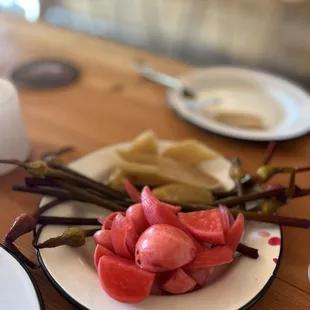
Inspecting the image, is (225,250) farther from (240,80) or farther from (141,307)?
(240,80)

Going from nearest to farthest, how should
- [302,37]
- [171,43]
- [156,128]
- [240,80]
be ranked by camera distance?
1. [156,128]
2. [240,80]
3. [302,37]
4. [171,43]

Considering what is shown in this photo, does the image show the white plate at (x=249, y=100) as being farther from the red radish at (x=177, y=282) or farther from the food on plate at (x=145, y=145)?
the red radish at (x=177, y=282)

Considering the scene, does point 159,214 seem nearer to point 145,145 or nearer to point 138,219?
point 138,219

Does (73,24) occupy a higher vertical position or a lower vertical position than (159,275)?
lower

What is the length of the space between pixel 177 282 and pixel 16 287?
0.16 metres

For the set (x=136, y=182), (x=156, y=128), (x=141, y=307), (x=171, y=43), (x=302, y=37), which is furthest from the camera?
(x=171, y=43)

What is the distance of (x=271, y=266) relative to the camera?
0.50 m

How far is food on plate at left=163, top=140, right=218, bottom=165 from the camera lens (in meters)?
0.70

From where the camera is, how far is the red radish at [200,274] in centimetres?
48

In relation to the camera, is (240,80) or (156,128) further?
(240,80)

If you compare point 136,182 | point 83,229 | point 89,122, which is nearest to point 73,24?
point 89,122

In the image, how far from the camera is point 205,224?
0.51 metres

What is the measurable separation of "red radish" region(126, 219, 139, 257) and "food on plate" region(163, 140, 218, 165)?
24 cm

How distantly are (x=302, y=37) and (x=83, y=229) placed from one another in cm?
97
